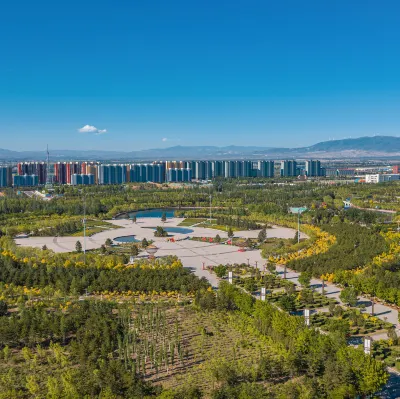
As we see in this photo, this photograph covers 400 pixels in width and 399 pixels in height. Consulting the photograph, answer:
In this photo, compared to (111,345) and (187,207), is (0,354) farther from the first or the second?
(187,207)

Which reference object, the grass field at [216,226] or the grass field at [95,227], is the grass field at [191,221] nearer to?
the grass field at [216,226]

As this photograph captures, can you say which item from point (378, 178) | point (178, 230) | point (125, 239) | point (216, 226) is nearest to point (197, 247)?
point (125, 239)

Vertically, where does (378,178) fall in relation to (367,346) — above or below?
above

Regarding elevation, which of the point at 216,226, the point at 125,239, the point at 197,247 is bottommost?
the point at 197,247

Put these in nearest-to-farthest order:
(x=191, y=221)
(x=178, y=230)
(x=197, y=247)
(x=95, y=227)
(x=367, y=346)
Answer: (x=367, y=346)
(x=197, y=247)
(x=178, y=230)
(x=95, y=227)
(x=191, y=221)

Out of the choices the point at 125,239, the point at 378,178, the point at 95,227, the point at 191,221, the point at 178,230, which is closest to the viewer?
the point at 125,239

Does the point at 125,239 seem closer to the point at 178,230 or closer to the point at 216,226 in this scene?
the point at 178,230

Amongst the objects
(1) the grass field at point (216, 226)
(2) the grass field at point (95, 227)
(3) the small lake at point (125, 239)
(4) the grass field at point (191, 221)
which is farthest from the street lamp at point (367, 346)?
(4) the grass field at point (191, 221)

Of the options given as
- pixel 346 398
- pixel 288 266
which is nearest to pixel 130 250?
pixel 288 266

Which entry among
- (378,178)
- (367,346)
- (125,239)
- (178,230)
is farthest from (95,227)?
(378,178)

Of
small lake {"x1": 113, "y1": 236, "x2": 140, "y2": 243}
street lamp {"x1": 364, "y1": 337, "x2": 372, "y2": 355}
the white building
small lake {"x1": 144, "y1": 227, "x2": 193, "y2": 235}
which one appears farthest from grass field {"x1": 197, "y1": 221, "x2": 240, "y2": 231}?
the white building

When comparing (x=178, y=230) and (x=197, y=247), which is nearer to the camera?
(x=197, y=247)
